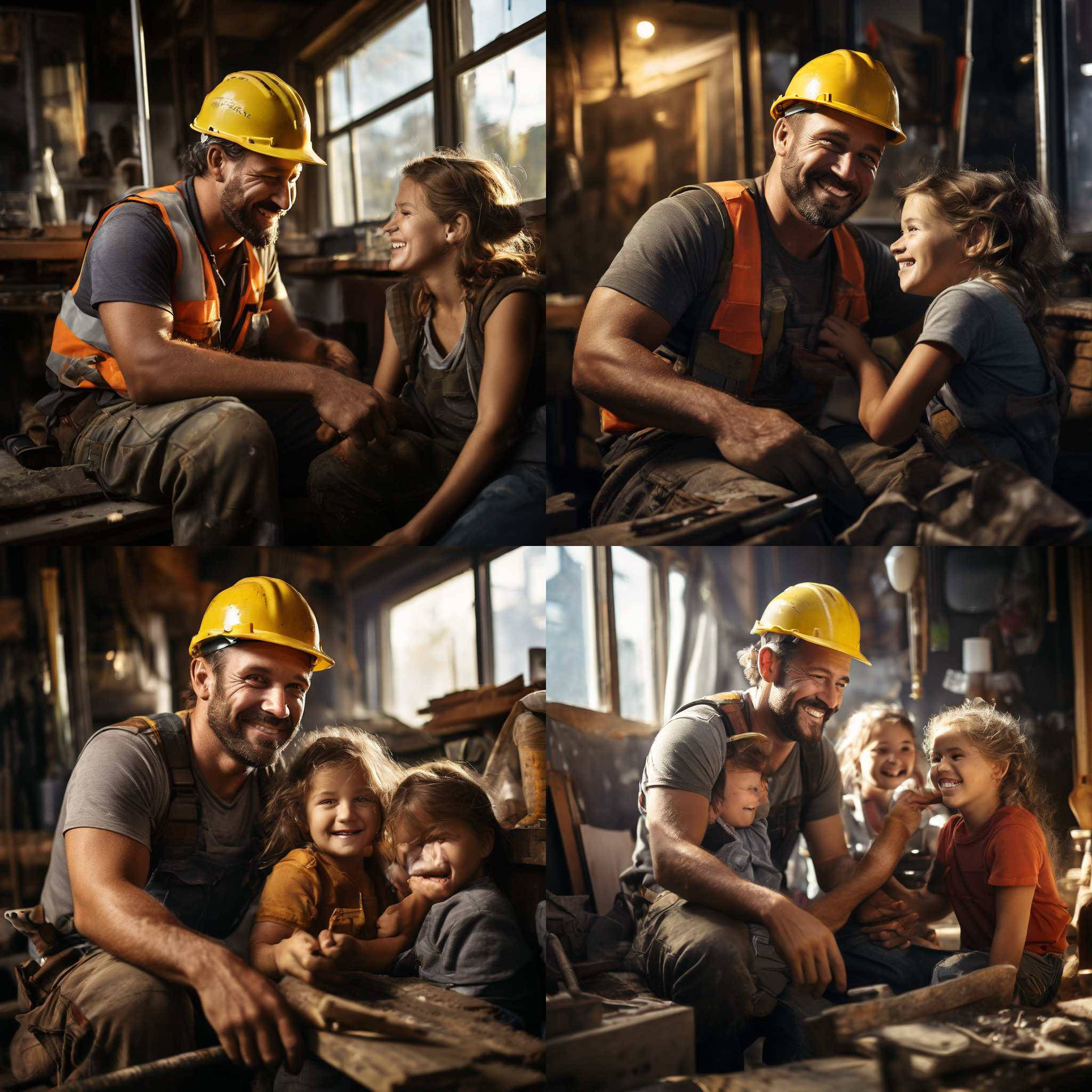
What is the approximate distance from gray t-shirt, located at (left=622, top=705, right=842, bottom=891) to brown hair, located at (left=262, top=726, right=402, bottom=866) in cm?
99

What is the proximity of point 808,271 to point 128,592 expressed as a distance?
2.88m

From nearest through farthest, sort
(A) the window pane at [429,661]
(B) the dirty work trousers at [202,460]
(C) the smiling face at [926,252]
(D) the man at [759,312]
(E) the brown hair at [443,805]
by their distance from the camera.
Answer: (B) the dirty work trousers at [202,460] < (D) the man at [759,312] < (C) the smiling face at [926,252] < (E) the brown hair at [443,805] < (A) the window pane at [429,661]

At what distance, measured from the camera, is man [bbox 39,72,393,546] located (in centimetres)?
382

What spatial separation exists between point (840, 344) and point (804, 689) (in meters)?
1.32

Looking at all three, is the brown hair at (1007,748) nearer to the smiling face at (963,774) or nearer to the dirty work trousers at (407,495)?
the smiling face at (963,774)

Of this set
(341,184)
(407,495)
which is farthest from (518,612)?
(341,184)

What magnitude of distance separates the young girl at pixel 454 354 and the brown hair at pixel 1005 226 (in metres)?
1.46

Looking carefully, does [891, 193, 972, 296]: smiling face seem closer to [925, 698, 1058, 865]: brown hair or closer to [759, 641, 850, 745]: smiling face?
[759, 641, 850, 745]: smiling face

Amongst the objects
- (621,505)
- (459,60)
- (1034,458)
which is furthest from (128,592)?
(1034,458)

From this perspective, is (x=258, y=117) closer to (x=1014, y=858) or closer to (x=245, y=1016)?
(x=245, y=1016)

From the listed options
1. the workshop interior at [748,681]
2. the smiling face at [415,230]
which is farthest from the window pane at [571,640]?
the smiling face at [415,230]

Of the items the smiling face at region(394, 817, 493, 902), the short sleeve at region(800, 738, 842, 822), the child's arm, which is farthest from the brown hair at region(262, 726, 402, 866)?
the child's arm

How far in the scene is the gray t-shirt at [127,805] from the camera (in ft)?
13.3

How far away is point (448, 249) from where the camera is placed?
416 centimetres
